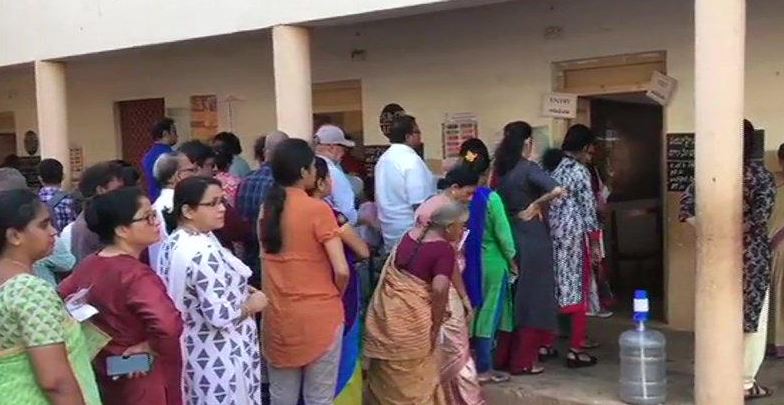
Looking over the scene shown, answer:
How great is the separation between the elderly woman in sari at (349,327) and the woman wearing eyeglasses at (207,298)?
0.93 meters

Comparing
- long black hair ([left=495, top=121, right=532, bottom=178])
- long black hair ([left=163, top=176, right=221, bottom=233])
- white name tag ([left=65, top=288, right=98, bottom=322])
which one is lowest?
white name tag ([left=65, top=288, right=98, bottom=322])

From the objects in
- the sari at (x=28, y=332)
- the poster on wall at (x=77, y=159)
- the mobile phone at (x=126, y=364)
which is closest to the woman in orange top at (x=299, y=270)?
the mobile phone at (x=126, y=364)

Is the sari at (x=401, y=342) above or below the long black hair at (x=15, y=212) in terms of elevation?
below

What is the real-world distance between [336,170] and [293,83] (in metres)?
1.39

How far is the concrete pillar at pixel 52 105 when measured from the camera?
8945 mm

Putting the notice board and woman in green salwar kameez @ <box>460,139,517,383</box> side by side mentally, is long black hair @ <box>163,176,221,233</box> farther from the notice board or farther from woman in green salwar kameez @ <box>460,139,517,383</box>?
the notice board

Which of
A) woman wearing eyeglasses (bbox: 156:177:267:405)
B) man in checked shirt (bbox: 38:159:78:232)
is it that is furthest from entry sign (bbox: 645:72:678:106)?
man in checked shirt (bbox: 38:159:78:232)

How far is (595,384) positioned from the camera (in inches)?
225

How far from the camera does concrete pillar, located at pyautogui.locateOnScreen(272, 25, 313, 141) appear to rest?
6.80 meters

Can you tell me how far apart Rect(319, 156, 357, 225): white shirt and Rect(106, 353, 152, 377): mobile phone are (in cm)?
225

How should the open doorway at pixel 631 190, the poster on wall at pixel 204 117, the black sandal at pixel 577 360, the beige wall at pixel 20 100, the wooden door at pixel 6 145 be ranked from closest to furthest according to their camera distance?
the black sandal at pixel 577 360 < the open doorway at pixel 631 190 < the poster on wall at pixel 204 117 < the beige wall at pixel 20 100 < the wooden door at pixel 6 145

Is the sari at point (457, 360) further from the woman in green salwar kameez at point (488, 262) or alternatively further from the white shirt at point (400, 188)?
the white shirt at point (400, 188)

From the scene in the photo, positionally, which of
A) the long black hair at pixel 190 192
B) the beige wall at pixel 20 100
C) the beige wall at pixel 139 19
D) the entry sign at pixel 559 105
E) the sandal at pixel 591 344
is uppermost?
the beige wall at pixel 139 19

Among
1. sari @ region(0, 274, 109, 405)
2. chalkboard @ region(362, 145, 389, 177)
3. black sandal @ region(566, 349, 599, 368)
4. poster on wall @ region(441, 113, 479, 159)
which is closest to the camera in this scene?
sari @ region(0, 274, 109, 405)
